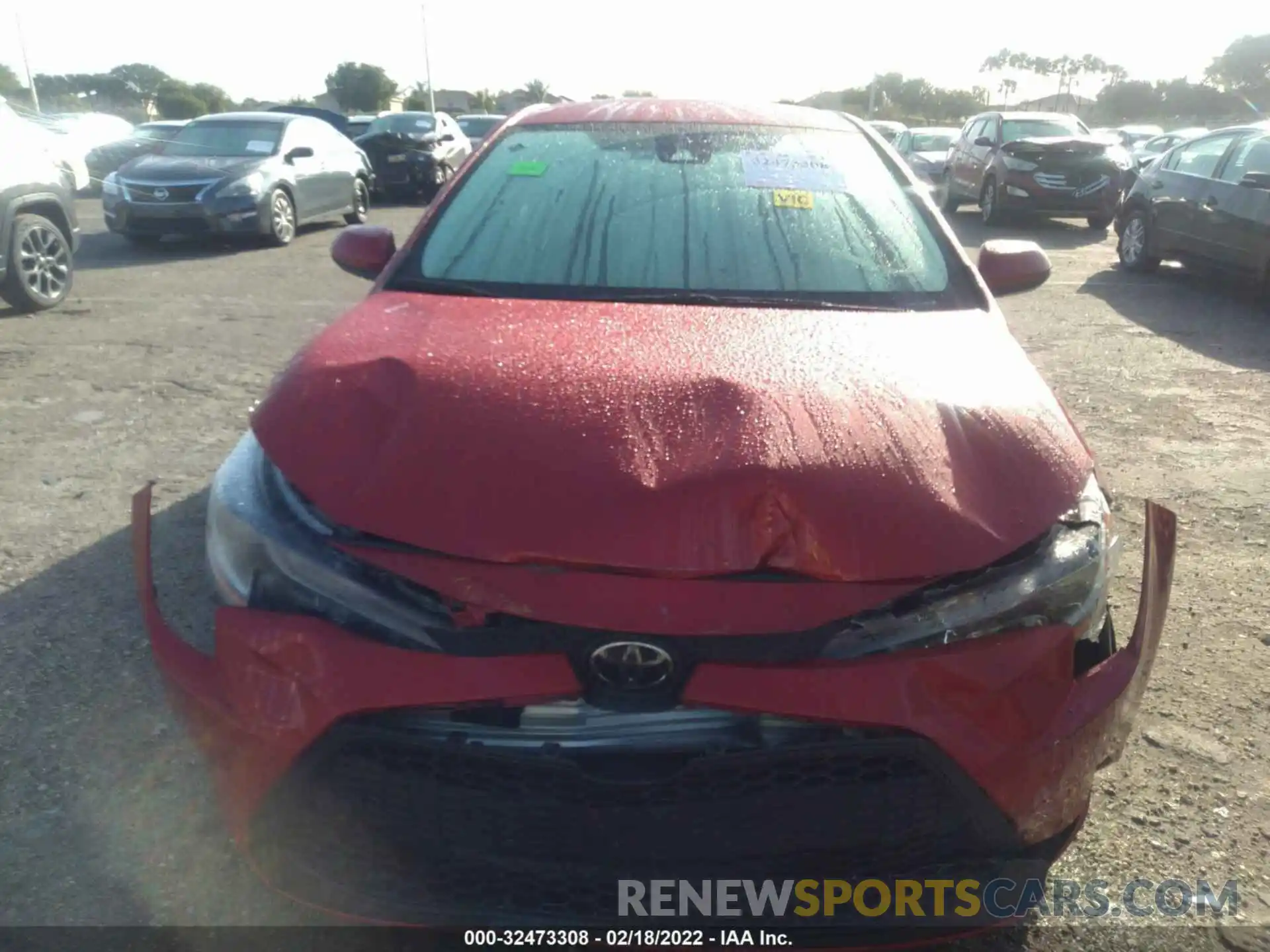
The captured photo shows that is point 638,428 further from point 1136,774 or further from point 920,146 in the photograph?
point 920,146

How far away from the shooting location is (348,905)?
5.73ft

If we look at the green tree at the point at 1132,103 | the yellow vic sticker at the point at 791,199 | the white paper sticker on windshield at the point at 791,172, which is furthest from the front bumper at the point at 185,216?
the green tree at the point at 1132,103

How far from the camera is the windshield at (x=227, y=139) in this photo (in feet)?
38.1

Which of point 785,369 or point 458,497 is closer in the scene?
point 458,497

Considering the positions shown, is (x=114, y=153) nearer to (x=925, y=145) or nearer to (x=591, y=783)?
(x=925, y=145)

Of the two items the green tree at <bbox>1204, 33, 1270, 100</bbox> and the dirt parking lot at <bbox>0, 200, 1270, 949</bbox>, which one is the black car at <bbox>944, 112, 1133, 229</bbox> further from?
the green tree at <bbox>1204, 33, 1270, 100</bbox>

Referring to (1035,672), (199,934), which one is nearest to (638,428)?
(1035,672)

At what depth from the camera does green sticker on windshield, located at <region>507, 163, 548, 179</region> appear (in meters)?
3.17

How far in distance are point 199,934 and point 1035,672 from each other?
168cm

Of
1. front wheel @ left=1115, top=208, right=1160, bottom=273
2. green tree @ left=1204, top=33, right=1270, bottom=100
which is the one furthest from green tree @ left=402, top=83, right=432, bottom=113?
green tree @ left=1204, top=33, right=1270, bottom=100

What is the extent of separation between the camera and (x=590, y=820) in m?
1.67

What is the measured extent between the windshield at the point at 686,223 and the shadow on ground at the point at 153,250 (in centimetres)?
860

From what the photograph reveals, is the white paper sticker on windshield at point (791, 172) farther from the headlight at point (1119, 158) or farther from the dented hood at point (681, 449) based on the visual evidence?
the headlight at point (1119, 158)

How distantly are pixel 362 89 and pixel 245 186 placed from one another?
46616 mm
